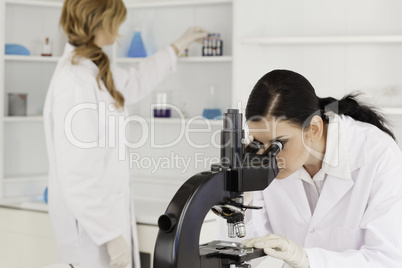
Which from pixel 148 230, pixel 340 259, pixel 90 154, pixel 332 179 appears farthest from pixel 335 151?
pixel 148 230

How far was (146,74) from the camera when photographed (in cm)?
270

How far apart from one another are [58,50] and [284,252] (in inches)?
91.6

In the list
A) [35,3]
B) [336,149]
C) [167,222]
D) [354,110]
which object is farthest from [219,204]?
[35,3]

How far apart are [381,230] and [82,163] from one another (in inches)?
46.2

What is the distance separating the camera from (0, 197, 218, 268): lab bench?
261 cm

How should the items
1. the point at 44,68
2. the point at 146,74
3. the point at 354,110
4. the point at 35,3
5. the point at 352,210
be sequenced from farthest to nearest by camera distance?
the point at 44,68 → the point at 35,3 → the point at 146,74 → the point at 354,110 → the point at 352,210

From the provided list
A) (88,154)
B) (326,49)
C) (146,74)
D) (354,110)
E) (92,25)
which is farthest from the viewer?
(146,74)

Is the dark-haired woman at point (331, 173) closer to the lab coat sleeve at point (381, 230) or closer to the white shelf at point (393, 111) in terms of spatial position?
the lab coat sleeve at point (381, 230)

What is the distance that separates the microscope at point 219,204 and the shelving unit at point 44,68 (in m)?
1.70

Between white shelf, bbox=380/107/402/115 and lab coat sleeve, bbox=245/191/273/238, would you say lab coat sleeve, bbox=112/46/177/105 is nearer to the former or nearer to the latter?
white shelf, bbox=380/107/402/115

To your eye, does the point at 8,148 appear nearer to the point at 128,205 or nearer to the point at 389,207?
the point at 128,205

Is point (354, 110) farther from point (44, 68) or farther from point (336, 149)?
point (44, 68)

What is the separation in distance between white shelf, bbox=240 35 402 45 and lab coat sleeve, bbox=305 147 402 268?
110 centimetres

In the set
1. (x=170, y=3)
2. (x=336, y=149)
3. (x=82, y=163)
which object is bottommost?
(x=82, y=163)
